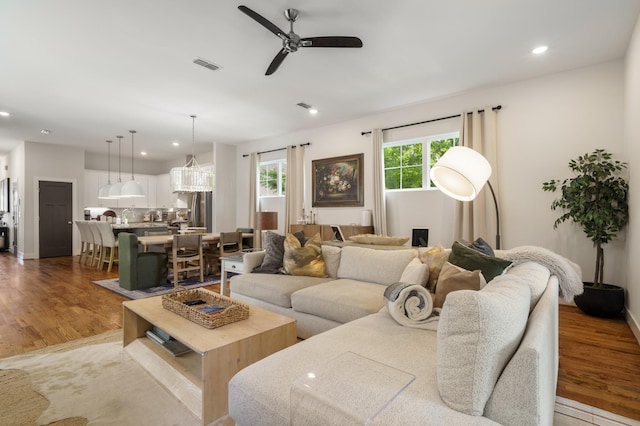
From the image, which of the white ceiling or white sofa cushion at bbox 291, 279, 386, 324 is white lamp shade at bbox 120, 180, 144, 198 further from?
white sofa cushion at bbox 291, 279, 386, 324

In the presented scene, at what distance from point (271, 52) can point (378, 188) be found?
9.37ft

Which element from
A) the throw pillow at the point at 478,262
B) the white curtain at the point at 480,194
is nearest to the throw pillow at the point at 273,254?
the throw pillow at the point at 478,262

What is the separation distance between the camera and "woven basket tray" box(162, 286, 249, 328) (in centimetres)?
207

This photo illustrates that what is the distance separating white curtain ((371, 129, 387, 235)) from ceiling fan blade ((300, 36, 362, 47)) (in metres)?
2.86

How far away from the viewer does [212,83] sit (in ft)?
14.1

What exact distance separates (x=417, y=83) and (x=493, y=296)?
3887 mm

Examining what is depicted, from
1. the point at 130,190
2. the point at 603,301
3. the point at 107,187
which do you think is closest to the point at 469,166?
the point at 603,301

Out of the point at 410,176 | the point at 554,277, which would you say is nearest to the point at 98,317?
the point at 554,277

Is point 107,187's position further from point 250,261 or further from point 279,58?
point 279,58

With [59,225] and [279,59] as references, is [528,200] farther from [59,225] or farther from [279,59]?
[59,225]

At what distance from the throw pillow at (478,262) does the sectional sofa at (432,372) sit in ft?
0.55

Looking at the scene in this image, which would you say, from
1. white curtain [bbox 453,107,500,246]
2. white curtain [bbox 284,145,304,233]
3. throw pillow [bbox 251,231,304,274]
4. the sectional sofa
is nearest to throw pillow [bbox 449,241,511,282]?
the sectional sofa

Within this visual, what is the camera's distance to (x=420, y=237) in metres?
5.06

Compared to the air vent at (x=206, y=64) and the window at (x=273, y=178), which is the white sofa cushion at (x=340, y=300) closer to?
the air vent at (x=206, y=64)
